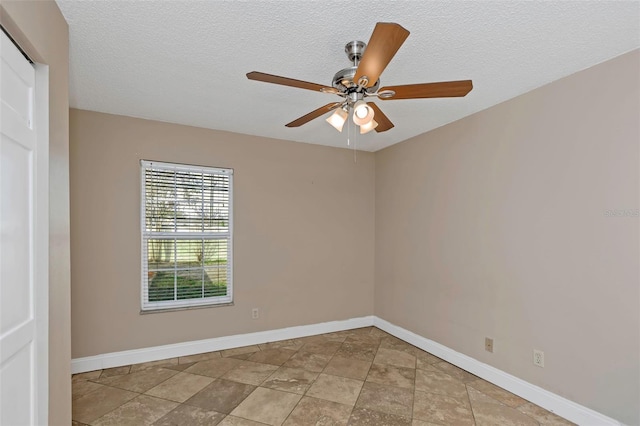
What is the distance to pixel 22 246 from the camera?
1375 mm

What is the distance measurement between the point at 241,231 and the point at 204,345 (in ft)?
4.28

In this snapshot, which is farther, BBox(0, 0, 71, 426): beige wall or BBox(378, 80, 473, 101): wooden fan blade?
BBox(378, 80, 473, 101): wooden fan blade

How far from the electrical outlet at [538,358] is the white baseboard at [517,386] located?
0.18 metres

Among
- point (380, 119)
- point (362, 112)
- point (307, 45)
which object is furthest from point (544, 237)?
point (307, 45)

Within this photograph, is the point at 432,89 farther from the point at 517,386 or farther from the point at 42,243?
the point at 517,386

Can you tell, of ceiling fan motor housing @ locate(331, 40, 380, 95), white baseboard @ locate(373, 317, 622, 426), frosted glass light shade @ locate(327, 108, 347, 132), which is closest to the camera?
ceiling fan motor housing @ locate(331, 40, 380, 95)

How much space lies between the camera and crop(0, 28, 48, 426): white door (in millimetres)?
1258

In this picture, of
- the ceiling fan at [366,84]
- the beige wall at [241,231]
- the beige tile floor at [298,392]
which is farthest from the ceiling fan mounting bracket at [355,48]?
the beige tile floor at [298,392]

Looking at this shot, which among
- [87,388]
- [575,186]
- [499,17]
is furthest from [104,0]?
[575,186]

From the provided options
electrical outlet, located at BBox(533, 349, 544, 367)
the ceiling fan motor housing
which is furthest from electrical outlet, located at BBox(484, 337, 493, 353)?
the ceiling fan motor housing

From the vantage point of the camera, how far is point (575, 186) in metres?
2.38

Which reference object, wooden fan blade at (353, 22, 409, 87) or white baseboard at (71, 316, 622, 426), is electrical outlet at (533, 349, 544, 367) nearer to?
white baseboard at (71, 316, 622, 426)

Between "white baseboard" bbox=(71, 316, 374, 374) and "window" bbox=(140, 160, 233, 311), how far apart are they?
0.43 metres

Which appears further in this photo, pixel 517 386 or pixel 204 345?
pixel 204 345
